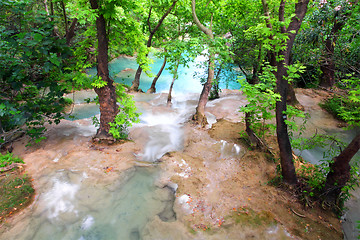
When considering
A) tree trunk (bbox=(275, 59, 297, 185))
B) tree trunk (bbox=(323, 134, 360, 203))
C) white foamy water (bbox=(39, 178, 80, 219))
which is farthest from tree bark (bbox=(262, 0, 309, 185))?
white foamy water (bbox=(39, 178, 80, 219))

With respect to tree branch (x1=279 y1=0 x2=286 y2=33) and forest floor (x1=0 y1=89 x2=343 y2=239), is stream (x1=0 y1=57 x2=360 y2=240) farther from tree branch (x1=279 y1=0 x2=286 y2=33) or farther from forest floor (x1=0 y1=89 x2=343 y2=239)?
tree branch (x1=279 y1=0 x2=286 y2=33)

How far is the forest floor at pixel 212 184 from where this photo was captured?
419cm

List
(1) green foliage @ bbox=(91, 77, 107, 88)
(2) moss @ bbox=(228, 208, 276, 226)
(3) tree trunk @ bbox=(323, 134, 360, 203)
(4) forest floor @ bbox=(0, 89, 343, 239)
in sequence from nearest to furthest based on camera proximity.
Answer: (4) forest floor @ bbox=(0, 89, 343, 239), (2) moss @ bbox=(228, 208, 276, 226), (3) tree trunk @ bbox=(323, 134, 360, 203), (1) green foliage @ bbox=(91, 77, 107, 88)

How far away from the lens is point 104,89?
660 centimetres

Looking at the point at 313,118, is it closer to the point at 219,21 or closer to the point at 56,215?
the point at 219,21

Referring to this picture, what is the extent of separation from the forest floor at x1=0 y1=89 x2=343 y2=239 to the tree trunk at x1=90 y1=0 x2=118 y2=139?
756 millimetres

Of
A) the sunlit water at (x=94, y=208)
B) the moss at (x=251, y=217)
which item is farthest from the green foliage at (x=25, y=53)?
the moss at (x=251, y=217)

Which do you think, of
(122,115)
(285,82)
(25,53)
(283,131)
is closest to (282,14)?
(285,82)

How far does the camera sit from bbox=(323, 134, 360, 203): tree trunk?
14.6 feet

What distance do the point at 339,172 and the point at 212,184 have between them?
2941mm

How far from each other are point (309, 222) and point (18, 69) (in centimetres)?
807

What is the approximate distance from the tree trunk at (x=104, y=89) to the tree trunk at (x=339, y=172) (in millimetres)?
6310

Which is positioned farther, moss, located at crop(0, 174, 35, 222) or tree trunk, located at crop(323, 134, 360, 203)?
tree trunk, located at crop(323, 134, 360, 203)

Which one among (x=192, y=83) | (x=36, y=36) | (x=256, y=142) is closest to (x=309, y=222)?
(x=256, y=142)
